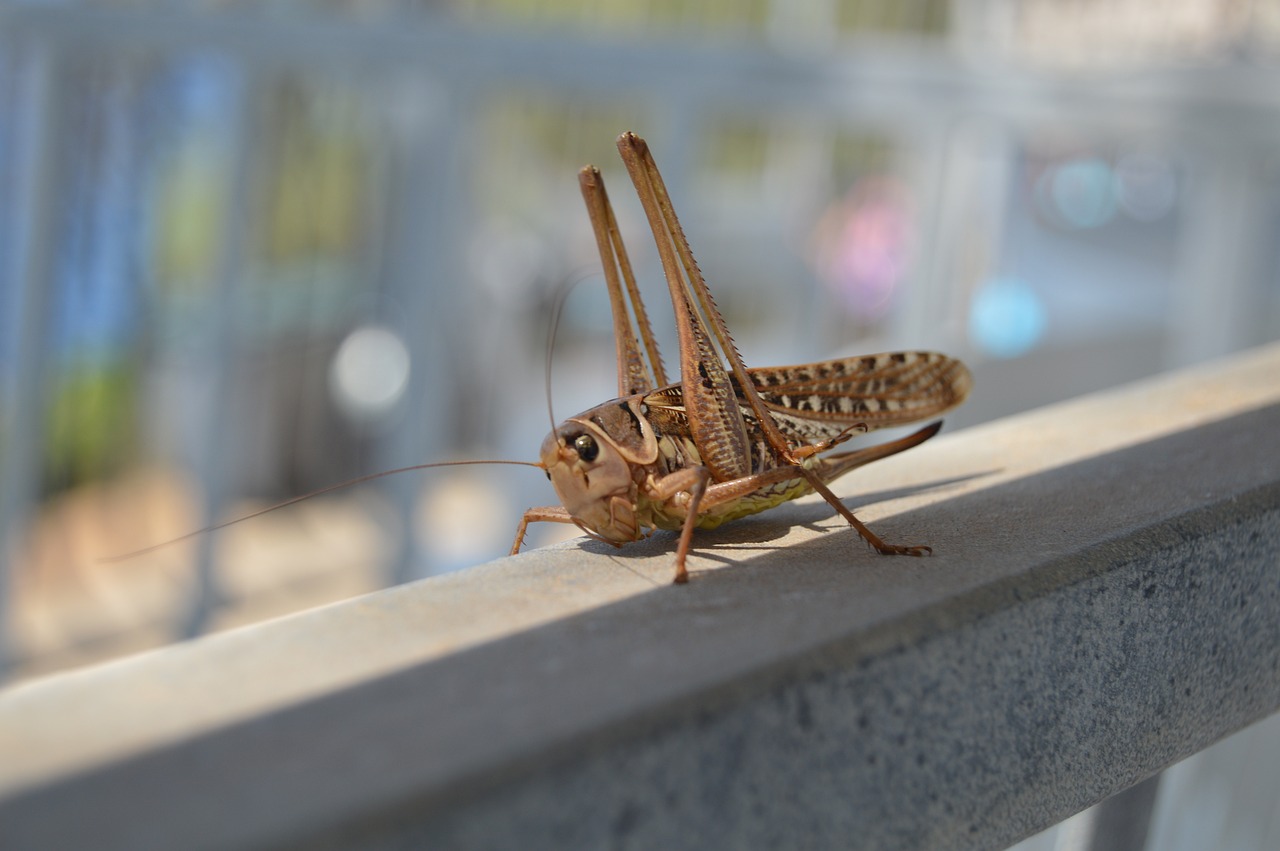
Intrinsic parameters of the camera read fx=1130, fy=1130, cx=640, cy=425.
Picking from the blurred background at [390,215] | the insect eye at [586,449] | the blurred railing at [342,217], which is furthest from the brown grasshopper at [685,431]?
the blurred railing at [342,217]

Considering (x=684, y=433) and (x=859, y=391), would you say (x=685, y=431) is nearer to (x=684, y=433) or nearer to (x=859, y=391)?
(x=684, y=433)

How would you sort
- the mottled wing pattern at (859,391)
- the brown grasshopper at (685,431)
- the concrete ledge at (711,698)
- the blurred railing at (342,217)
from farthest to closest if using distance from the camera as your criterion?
1. the blurred railing at (342,217)
2. the mottled wing pattern at (859,391)
3. the brown grasshopper at (685,431)
4. the concrete ledge at (711,698)

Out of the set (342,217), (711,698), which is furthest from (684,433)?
(342,217)

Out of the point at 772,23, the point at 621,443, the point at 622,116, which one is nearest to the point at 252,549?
the point at 622,116

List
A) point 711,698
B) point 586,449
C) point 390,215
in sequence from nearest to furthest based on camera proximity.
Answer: point 711,698 < point 586,449 < point 390,215

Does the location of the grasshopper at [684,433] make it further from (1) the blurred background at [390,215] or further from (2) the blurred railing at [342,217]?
(2) the blurred railing at [342,217]

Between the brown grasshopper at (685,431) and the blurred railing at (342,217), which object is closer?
the brown grasshopper at (685,431)
